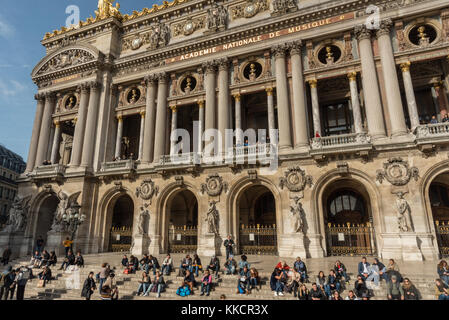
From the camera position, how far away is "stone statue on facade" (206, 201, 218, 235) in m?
19.2

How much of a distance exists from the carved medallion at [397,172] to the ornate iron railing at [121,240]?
1825 cm

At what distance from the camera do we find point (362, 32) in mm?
19609

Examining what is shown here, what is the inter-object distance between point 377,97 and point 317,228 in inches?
360

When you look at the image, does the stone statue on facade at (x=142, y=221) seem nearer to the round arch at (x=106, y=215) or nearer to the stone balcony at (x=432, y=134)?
the round arch at (x=106, y=215)

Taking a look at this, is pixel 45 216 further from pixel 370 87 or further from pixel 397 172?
pixel 370 87

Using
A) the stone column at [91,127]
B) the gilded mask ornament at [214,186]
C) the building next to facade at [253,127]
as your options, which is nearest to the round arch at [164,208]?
the building next to facade at [253,127]

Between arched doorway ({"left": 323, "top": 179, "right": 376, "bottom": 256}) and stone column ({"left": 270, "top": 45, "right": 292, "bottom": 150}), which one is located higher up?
stone column ({"left": 270, "top": 45, "right": 292, "bottom": 150})

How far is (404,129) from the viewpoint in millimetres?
17328

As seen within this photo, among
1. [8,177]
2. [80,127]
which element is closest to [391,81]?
[80,127]

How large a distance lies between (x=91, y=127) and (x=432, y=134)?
25022 mm

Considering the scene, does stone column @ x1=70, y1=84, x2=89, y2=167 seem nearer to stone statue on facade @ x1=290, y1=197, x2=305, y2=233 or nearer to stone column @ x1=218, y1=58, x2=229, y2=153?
stone column @ x1=218, y1=58, x2=229, y2=153

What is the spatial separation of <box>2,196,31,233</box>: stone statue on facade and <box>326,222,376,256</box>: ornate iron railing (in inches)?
945

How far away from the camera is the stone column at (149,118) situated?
23531 mm

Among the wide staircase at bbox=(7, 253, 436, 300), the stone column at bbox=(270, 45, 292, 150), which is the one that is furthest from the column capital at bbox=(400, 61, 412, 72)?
the wide staircase at bbox=(7, 253, 436, 300)
